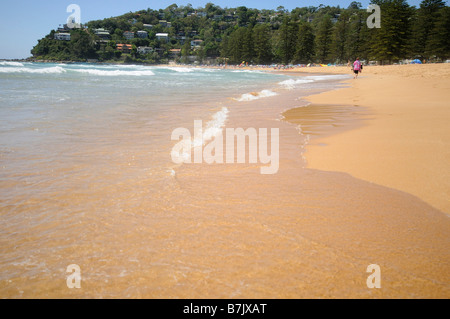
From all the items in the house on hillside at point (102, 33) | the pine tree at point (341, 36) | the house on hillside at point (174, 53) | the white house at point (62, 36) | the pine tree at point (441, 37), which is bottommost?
the pine tree at point (441, 37)

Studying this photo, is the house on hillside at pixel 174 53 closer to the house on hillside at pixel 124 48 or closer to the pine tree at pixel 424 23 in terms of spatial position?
the house on hillside at pixel 124 48

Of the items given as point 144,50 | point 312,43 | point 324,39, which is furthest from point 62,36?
point 324,39

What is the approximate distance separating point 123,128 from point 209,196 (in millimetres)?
3894

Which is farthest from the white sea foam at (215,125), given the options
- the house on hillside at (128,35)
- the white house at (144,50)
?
the house on hillside at (128,35)

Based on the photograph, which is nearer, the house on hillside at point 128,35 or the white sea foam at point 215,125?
the white sea foam at point 215,125

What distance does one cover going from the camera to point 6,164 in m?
3.70

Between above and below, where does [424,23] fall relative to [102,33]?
below

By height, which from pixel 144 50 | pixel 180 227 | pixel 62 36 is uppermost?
pixel 62 36

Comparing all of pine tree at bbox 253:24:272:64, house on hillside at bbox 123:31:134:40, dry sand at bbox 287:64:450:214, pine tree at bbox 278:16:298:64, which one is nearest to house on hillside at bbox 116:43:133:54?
house on hillside at bbox 123:31:134:40

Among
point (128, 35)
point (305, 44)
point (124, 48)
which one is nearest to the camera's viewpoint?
point (305, 44)

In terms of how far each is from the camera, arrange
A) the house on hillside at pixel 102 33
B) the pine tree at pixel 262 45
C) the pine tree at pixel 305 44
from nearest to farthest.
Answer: the pine tree at pixel 305 44 < the pine tree at pixel 262 45 < the house on hillside at pixel 102 33

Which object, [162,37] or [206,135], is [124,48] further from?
[206,135]

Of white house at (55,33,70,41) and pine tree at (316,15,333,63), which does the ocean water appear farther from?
white house at (55,33,70,41)
